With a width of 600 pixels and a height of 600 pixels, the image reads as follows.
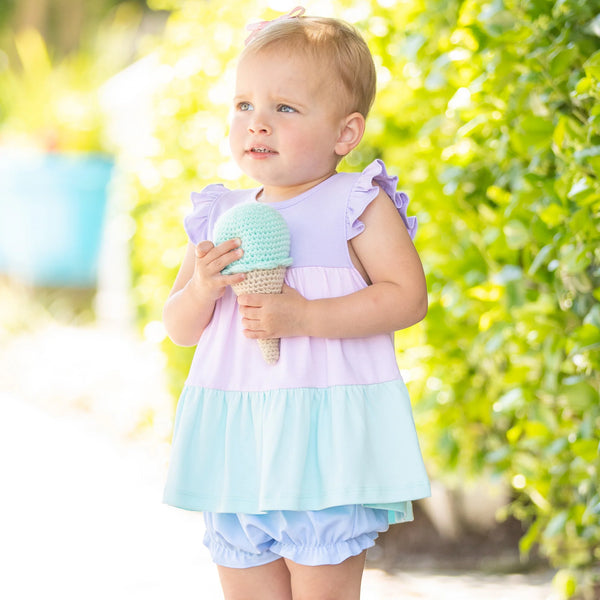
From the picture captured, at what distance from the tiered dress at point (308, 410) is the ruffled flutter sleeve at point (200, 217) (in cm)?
17

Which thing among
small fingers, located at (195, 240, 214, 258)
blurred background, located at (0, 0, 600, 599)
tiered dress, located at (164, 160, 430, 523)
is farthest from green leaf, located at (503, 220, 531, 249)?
small fingers, located at (195, 240, 214, 258)

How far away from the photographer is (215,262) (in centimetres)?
168

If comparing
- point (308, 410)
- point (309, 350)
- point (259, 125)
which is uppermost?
point (259, 125)

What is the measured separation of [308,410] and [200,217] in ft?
1.62

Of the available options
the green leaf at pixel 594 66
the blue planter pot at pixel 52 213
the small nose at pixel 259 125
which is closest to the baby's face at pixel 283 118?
the small nose at pixel 259 125

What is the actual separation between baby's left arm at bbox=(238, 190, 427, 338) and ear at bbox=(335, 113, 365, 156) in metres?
0.12

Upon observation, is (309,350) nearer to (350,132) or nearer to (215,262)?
(215,262)

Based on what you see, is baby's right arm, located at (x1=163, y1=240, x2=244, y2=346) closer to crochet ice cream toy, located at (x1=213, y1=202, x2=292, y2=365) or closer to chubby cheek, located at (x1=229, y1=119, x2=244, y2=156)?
crochet ice cream toy, located at (x1=213, y1=202, x2=292, y2=365)

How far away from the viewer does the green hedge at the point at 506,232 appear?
2.05 meters

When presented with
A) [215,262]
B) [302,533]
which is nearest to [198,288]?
[215,262]

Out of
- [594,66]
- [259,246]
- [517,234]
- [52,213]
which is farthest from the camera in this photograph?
[52,213]

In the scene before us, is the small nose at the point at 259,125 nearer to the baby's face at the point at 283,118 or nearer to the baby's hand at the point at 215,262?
the baby's face at the point at 283,118

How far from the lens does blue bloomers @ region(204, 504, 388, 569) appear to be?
1.69m

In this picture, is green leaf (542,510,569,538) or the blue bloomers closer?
the blue bloomers
